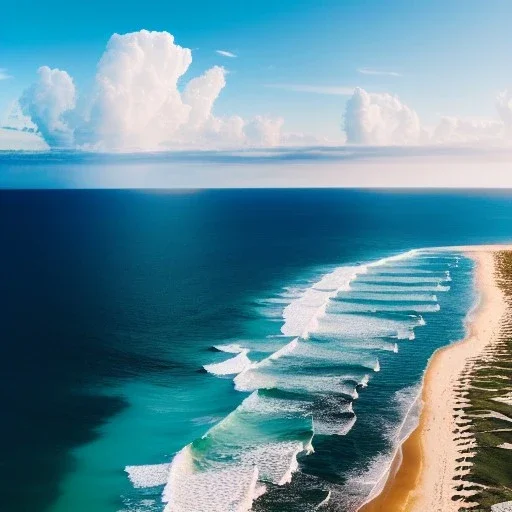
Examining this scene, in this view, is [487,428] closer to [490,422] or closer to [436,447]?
[490,422]

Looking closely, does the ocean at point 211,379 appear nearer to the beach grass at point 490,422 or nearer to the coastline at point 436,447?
the coastline at point 436,447

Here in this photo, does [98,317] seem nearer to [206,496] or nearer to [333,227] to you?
[206,496]

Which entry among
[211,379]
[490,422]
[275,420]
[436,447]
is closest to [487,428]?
[490,422]

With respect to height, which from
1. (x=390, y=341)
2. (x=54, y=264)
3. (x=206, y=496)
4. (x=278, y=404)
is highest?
(x=54, y=264)

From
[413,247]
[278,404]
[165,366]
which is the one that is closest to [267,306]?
[165,366]

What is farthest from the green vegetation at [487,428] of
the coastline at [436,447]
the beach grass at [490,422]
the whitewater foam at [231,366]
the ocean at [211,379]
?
the whitewater foam at [231,366]

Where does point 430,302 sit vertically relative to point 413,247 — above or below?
below

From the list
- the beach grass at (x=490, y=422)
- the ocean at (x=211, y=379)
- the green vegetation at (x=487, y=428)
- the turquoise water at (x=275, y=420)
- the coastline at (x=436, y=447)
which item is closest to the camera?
the coastline at (x=436, y=447)

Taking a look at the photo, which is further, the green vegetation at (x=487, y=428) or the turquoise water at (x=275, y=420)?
the turquoise water at (x=275, y=420)
